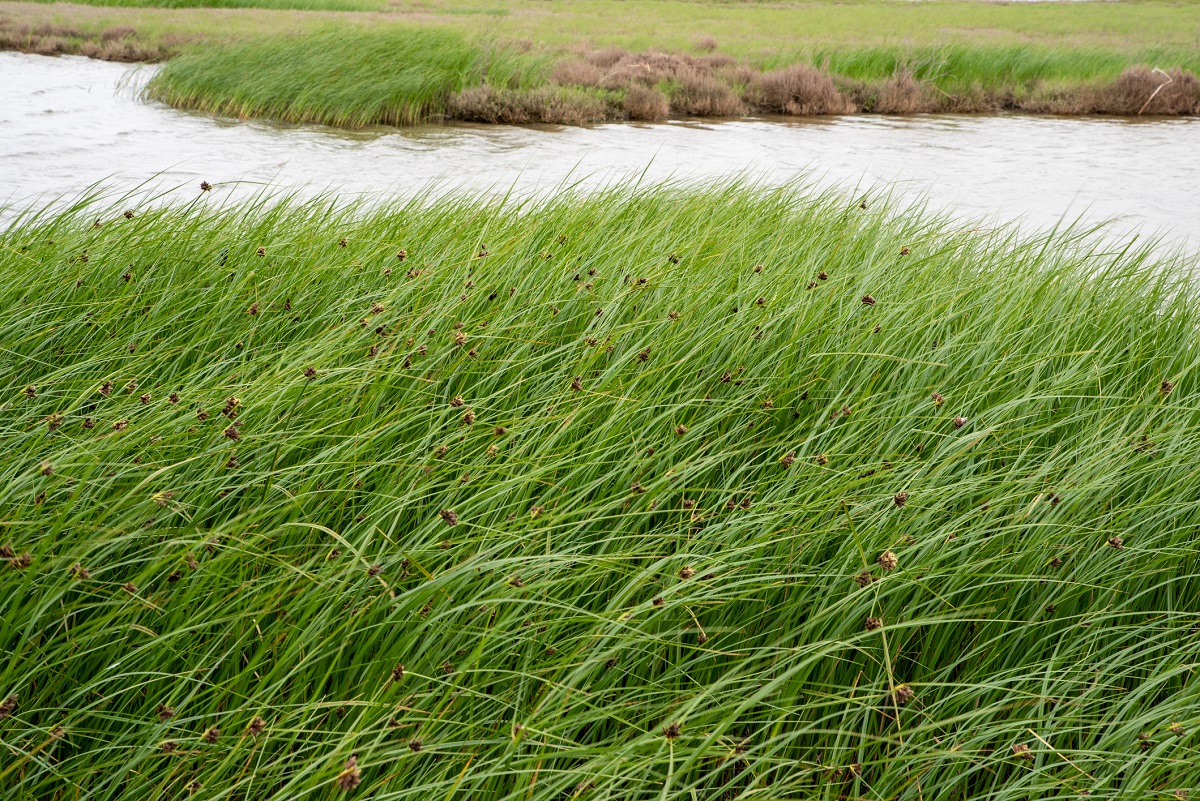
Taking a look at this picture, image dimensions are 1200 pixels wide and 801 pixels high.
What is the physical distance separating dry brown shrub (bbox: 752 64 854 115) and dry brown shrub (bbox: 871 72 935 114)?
97 centimetres

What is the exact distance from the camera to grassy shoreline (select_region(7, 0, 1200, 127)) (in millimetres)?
15133

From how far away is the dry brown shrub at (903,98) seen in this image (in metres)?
19.1

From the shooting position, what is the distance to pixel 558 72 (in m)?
18.3

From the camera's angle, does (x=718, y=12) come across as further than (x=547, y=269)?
Yes

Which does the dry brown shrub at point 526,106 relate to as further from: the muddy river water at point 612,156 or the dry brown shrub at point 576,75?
the dry brown shrub at point 576,75

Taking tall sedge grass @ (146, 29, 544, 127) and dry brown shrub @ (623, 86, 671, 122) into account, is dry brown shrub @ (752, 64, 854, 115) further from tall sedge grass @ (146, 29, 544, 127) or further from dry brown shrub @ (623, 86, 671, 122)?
tall sedge grass @ (146, 29, 544, 127)

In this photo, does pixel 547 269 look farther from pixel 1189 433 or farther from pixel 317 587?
pixel 1189 433

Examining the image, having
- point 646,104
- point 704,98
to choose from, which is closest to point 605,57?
point 704,98

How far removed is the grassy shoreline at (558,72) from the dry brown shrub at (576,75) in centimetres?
5

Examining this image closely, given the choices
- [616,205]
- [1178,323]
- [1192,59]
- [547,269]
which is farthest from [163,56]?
[1192,59]

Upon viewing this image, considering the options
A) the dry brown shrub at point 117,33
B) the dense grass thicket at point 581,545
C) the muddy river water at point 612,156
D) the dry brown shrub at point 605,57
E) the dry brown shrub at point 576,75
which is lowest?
the muddy river water at point 612,156

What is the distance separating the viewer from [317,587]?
2113 mm

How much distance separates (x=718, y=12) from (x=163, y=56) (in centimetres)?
2870


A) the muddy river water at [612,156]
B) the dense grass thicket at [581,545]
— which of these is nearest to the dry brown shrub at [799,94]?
the muddy river water at [612,156]
